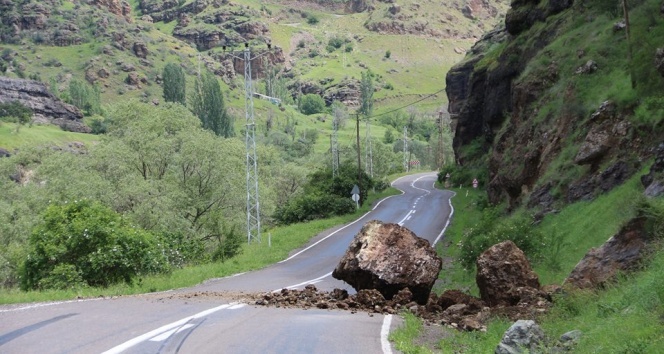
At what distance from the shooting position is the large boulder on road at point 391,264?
45.5 ft

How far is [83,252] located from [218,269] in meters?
6.19

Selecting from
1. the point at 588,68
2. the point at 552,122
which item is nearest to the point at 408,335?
the point at 552,122

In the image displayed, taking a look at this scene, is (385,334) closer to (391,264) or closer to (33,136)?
(391,264)

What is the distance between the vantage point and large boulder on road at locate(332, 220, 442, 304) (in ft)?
45.5

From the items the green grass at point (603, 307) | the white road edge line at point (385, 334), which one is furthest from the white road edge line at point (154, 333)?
the green grass at point (603, 307)

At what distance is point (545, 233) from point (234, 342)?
13.8 m

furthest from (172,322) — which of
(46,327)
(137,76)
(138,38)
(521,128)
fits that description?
(138,38)

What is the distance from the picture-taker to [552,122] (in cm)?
2778

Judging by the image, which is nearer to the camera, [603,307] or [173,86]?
[603,307]

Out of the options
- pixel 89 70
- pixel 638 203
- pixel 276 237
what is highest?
pixel 89 70

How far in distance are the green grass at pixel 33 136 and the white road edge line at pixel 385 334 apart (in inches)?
3389

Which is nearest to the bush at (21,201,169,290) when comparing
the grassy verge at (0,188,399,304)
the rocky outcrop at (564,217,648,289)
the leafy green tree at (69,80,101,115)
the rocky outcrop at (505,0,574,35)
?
the grassy verge at (0,188,399,304)

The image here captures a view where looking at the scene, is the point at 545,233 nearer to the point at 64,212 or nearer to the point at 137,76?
the point at 64,212

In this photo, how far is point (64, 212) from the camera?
18859 millimetres
